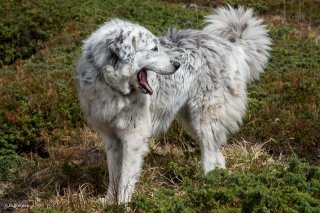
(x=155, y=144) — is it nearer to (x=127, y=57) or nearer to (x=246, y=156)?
(x=246, y=156)

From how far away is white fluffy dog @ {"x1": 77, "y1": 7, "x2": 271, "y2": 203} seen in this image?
557 centimetres

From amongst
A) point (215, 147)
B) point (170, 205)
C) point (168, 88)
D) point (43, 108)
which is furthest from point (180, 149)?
point (170, 205)

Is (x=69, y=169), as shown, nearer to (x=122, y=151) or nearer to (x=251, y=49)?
(x=122, y=151)

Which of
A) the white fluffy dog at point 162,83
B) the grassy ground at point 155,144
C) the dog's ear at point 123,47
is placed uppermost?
the dog's ear at point 123,47

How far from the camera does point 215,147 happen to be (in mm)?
6648

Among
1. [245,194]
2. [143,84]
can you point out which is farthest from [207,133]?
[245,194]

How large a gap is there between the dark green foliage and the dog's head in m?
1.13

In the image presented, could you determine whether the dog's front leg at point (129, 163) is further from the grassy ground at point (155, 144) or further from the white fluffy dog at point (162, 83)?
the grassy ground at point (155, 144)

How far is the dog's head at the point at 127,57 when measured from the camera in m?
5.40

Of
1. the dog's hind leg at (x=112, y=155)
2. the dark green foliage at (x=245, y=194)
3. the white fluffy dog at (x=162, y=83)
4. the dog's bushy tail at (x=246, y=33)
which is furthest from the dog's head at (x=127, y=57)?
the dog's bushy tail at (x=246, y=33)

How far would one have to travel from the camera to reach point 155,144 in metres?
7.79

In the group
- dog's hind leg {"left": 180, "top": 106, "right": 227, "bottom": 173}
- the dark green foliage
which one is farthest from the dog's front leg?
dog's hind leg {"left": 180, "top": 106, "right": 227, "bottom": 173}

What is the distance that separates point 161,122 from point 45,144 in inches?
92.5

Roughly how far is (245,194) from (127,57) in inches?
65.7
